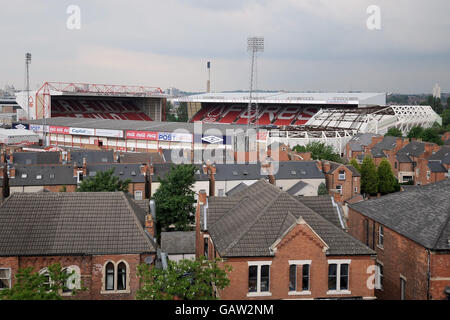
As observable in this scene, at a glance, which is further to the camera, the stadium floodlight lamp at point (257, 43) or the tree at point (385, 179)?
the stadium floodlight lamp at point (257, 43)

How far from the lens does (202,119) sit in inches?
5507

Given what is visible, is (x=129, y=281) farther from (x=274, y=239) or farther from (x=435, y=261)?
(x=435, y=261)

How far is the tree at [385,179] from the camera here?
189ft

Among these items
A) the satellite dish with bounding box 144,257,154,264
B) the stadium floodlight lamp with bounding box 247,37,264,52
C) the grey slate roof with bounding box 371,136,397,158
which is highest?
the stadium floodlight lamp with bounding box 247,37,264,52

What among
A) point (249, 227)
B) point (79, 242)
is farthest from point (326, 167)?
point (79, 242)

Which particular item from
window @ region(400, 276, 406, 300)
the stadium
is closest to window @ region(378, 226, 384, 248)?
window @ region(400, 276, 406, 300)

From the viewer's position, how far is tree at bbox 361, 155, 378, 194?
56469 millimetres

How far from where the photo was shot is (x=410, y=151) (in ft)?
232

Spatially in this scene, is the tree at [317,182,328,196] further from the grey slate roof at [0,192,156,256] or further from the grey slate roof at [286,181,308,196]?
the grey slate roof at [0,192,156,256]

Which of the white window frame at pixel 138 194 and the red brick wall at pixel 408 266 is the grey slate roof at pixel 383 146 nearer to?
the white window frame at pixel 138 194

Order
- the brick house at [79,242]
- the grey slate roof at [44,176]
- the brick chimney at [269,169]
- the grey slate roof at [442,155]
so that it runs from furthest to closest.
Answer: the grey slate roof at [442,155] → the brick chimney at [269,169] → the grey slate roof at [44,176] → the brick house at [79,242]

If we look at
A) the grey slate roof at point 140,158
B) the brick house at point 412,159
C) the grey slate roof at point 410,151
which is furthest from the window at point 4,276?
the grey slate roof at point 410,151

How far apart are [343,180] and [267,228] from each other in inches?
1307

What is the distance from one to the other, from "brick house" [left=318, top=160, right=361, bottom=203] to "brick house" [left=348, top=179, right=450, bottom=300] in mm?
23914
